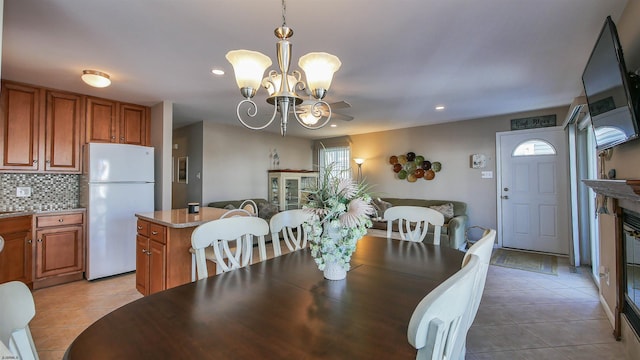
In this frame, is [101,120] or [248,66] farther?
[101,120]

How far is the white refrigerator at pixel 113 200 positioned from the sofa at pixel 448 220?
10.0ft

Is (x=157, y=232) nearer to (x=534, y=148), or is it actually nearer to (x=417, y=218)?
(x=417, y=218)

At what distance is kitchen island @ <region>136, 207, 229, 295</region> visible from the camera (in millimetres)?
2494

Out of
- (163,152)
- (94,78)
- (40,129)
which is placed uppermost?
(94,78)

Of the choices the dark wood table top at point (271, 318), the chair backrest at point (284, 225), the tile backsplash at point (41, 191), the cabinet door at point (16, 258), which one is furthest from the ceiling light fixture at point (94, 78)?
the dark wood table top at point (271, 318)

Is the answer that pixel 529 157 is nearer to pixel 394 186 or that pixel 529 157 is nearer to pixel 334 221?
pixel 394 186

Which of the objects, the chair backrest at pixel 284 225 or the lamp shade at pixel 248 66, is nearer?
the lamp shade at pixel 248 66

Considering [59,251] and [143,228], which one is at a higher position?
[143,228]

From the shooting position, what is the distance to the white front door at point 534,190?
439 cm

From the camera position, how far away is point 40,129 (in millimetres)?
3270

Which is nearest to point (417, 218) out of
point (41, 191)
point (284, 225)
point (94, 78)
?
point (284, 225)

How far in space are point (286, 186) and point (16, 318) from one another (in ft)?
17.6

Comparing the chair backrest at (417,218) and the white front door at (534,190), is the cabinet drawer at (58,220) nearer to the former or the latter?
the chair backrest at (417,218)

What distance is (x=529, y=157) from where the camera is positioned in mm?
4633
